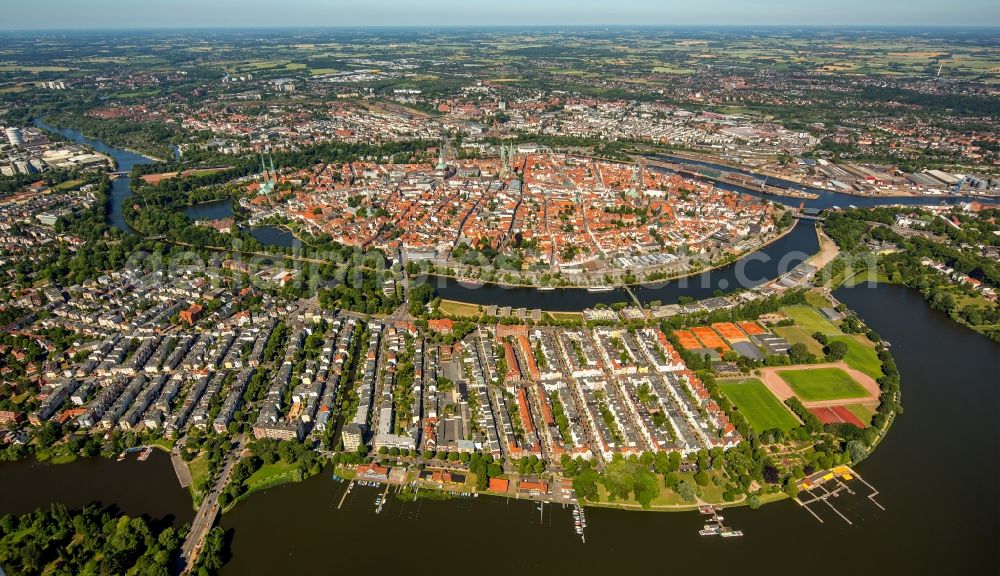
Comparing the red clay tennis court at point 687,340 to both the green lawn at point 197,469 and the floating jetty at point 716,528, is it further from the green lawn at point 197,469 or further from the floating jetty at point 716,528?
the green lawn at point 197,469

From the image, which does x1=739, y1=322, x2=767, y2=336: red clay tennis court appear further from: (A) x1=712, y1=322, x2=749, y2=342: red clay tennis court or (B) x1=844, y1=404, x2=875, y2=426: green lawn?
(B) x1=844, y1=404, x2=875, y2=426: green lawn

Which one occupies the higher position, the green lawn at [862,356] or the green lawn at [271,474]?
the green lawn at [862,356]

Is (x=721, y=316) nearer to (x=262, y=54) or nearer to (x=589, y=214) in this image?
(x=589, y=214)

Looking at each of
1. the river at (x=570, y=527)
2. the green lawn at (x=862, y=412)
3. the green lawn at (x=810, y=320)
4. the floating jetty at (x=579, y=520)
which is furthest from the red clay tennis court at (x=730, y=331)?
the floating jetty at (x=579, y=520)

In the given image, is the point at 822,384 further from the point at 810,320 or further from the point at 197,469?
the point at 197,469

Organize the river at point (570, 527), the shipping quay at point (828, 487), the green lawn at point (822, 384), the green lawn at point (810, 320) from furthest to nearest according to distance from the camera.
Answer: the green lawn at point (810, 320) → the green lawn at point (822, 384) → the shipping quay at point (828, 487) → the river at point (570, 527)

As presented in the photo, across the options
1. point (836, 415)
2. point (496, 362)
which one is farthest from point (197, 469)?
point (836, 415)
